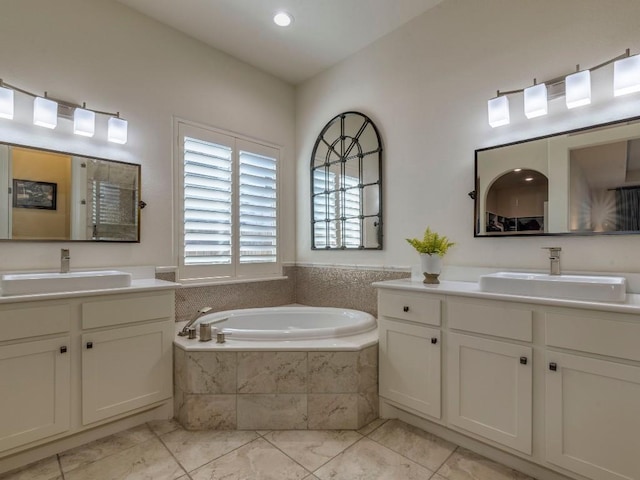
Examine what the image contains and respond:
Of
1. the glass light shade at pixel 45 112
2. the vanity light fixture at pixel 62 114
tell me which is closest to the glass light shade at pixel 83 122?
the vanity light fixture at pixel 62 114

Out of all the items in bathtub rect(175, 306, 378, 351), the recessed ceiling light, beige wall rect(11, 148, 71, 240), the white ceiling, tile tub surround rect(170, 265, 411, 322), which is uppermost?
the white ceiling

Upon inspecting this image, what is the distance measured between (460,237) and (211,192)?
196 cm

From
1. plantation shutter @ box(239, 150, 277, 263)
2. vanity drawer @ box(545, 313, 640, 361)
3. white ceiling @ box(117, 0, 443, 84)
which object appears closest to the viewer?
vanity drawer @ box(545, 313, 640, 361)

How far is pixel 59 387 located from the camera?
1.69m

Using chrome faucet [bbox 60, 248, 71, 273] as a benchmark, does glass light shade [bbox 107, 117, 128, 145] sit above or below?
above

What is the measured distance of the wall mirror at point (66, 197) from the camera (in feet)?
6.23

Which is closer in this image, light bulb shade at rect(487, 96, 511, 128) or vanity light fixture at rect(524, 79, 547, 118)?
vanity light fixture at rect(524, 79, 547, 118)

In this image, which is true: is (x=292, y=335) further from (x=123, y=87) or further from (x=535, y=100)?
(x=123, y=87)

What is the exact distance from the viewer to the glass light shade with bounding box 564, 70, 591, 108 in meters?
1.69

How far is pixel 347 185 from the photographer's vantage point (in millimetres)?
2941

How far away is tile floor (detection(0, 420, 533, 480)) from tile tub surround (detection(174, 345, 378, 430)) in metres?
0.06

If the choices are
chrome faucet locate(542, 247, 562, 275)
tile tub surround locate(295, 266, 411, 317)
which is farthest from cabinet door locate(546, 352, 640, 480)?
tile tub surround locate(295, 266, 411, 317)

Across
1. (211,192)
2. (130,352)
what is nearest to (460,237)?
(211,192)

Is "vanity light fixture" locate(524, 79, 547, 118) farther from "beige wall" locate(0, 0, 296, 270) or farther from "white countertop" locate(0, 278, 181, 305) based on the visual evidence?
"white countertop" locate(0, 278, 181, 305)
